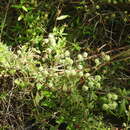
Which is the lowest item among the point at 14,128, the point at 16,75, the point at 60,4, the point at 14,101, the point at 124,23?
the point at 14,128

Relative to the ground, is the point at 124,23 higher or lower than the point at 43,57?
higher

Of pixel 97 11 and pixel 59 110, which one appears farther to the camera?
pixel 97 11

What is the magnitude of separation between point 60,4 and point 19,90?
898mm

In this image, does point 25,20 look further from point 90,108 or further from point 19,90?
point 90,108

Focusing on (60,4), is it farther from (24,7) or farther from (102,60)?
(102,60)

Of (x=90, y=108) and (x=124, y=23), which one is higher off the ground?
(x=124, y=23)

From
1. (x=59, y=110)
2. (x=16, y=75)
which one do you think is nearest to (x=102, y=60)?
(x=59, y=110)

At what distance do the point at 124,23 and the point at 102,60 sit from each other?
0.42 meters

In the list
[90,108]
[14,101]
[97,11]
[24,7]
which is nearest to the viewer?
[90,108]

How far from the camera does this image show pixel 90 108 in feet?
7.00

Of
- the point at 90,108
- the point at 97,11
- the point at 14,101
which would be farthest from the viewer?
the point at 97,11

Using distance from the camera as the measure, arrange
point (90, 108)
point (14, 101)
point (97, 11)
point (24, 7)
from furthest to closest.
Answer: point (97, 11), point (24, 7), point (14, 101), point (90, 108)

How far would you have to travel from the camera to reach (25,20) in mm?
2586

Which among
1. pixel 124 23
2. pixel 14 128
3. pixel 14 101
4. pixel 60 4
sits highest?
pixel 60 4
